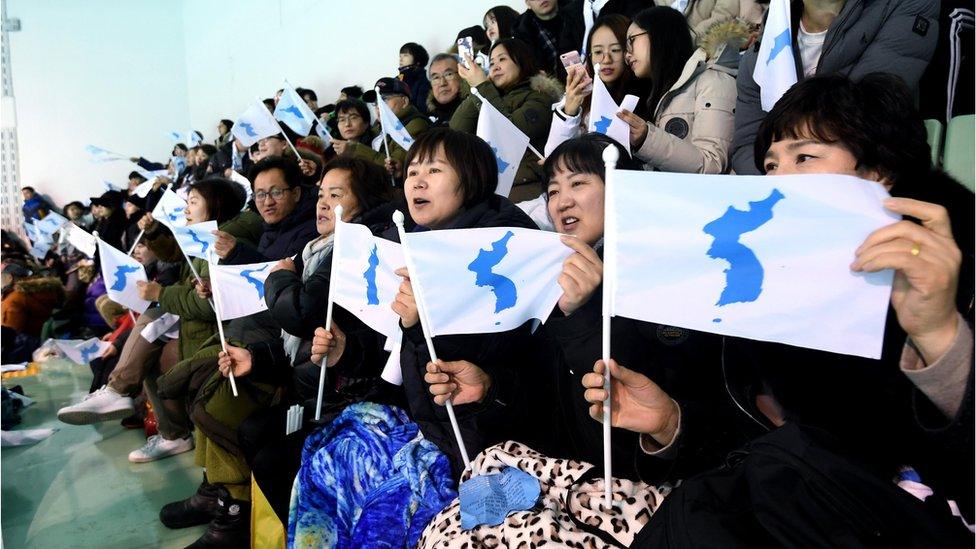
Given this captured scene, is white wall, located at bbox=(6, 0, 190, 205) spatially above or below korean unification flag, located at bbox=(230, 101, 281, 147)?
above

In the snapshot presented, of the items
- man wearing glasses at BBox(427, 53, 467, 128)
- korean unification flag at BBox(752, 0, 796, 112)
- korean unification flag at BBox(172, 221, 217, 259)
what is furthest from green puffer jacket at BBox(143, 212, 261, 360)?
korean unification flag at BBox(752, 0, 796, 112)

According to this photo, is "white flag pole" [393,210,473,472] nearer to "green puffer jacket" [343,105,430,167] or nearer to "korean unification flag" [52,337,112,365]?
"green puffer jacket" [343,105,430,167]

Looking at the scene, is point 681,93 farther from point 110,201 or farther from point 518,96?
point 110,201

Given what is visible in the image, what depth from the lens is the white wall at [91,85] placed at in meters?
12.5

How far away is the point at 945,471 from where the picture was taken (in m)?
1.02

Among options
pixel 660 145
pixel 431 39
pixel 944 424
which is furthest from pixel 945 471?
pixel 431 39

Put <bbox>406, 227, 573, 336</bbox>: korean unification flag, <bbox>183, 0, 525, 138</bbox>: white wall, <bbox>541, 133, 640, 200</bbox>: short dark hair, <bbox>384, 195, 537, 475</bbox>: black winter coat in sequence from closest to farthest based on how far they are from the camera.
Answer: <bbox>406, 227, 573, 336</bbox>: korean unification flag → <bbox>384, 195, 537, 475</bbox>: black winter coat → <bbox>541, 133, 640, 200</bbox>: short dark hair → <bbox>183, 0, 525, 138</bbox>: white wall

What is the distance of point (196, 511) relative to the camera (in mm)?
2715

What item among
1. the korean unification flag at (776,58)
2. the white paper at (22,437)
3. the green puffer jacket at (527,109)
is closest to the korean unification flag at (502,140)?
the green puffer jacket at (527,109)

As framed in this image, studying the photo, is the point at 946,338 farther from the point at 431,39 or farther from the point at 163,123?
the point at 163,123

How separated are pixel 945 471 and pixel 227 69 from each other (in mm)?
12251

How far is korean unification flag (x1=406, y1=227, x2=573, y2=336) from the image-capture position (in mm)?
1565

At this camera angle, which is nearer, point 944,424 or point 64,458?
point 944,424

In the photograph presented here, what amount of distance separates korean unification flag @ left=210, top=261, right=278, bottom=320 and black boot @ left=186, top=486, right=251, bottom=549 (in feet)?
2.17
